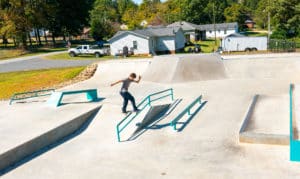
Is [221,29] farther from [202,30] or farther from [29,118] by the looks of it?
[29,118]

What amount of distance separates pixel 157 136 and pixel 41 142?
3.82m

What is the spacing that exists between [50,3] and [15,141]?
168 feet

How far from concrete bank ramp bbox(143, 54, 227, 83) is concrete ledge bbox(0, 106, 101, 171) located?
8.40 metres

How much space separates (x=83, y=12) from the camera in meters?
66.8

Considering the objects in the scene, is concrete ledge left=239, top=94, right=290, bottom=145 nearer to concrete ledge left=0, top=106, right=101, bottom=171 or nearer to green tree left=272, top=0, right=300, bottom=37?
concrete ledge left=0, top=106, right=101, bottom=171

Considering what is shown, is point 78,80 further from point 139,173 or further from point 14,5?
point 14,5

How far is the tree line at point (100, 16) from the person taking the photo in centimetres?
4740

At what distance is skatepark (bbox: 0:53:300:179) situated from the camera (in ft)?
27.9

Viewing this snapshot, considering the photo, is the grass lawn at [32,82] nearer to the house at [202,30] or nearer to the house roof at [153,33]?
the house roof at [153,33]

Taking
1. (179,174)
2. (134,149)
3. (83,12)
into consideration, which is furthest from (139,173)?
(83,12)

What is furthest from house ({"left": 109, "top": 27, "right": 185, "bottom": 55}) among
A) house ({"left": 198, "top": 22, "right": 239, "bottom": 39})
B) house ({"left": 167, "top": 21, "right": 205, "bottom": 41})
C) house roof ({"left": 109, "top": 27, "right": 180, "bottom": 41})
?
house ({"left": 198, "top": 22, "right": 239, "bottom": 39})

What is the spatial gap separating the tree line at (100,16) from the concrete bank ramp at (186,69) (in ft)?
87.0

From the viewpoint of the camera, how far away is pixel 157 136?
36.0ft

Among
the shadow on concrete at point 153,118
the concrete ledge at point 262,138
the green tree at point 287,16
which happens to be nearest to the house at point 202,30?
the green tree at point 287,16
